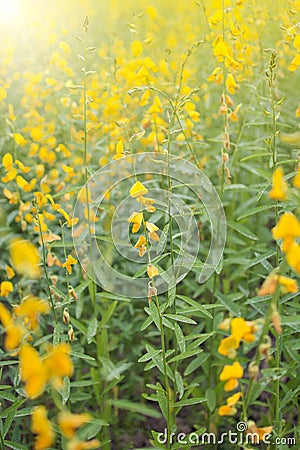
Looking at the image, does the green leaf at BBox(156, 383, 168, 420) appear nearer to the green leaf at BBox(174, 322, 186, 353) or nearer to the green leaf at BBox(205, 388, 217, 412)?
the green leaf at BBox(174, 322, 186, 353)

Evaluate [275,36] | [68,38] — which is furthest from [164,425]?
[68,38]

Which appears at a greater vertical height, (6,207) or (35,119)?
(35,119)

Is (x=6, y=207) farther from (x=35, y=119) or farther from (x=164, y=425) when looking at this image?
(x=164, y=425)

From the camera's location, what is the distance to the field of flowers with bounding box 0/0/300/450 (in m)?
1.93

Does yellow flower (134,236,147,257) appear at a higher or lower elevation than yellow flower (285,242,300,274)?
lower

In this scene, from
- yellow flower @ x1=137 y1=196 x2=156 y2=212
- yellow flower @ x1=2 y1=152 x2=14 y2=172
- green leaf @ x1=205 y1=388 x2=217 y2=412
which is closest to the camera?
yellow flower @ x1=137 y1=196 x2=156 y2=212

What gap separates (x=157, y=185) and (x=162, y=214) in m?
0.27

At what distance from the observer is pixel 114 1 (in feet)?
23.1

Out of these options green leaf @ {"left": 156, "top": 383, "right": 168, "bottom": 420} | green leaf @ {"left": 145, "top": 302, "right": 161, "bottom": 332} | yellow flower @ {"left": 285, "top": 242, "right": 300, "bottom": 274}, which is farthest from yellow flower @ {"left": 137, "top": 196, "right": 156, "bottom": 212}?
yellow flower @ {"left": 285, "top": 242, "right": 300, "bottom": 274}

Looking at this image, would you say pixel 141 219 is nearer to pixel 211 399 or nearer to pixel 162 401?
pixel 162 401

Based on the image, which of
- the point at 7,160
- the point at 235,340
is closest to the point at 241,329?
the point at 235,340

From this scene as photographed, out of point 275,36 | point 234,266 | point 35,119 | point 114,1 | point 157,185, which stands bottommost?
point 234,266

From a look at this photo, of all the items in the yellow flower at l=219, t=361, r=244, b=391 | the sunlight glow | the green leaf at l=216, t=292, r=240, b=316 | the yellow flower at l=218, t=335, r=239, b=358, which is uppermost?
the sunlight glow

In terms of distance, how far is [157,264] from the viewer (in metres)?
2.59
